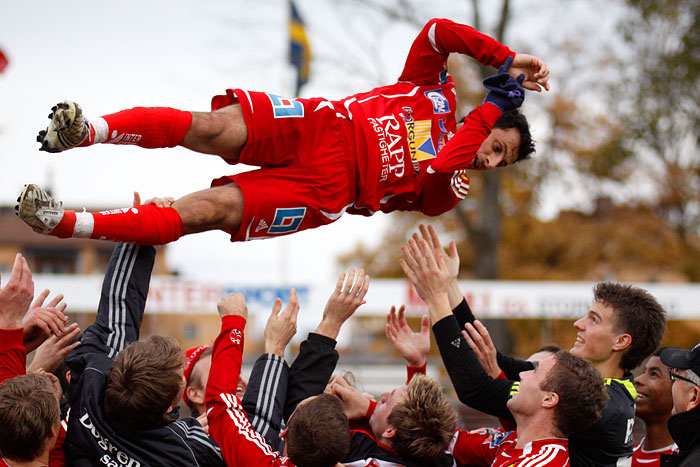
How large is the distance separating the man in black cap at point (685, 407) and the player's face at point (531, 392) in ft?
1.49

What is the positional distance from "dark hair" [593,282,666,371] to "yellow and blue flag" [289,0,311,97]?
10680 mm

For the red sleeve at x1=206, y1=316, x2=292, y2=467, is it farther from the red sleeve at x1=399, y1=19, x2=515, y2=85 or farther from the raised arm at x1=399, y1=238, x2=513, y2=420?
the red sleeve at x1=399, y1=19, x2=515, y2=85

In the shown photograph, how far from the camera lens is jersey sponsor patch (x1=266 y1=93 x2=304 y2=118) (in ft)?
11.5

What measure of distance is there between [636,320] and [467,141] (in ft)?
3.85

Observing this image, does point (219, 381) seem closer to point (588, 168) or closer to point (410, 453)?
point (410, 453)

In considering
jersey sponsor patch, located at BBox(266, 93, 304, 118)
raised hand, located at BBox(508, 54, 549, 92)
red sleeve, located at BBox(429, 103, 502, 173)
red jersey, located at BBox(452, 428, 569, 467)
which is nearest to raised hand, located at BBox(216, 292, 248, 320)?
jersey sponsor patch, located at BBox(266, 93, 304, 118)

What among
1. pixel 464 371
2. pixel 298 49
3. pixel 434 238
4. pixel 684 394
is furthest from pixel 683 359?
pixel 298 49

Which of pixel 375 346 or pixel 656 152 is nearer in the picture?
pixel 656 152

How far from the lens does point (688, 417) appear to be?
8.82 feet

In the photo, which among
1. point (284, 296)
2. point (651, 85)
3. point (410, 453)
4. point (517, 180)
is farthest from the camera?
point (517, 180)

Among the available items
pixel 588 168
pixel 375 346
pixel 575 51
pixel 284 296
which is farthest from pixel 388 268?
pixel 284 296

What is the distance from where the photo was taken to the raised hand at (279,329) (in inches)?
117

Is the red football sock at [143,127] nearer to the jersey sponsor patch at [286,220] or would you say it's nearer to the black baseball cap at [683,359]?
the jersey sponsor patch at [286,220]

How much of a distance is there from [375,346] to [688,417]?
21.5m
